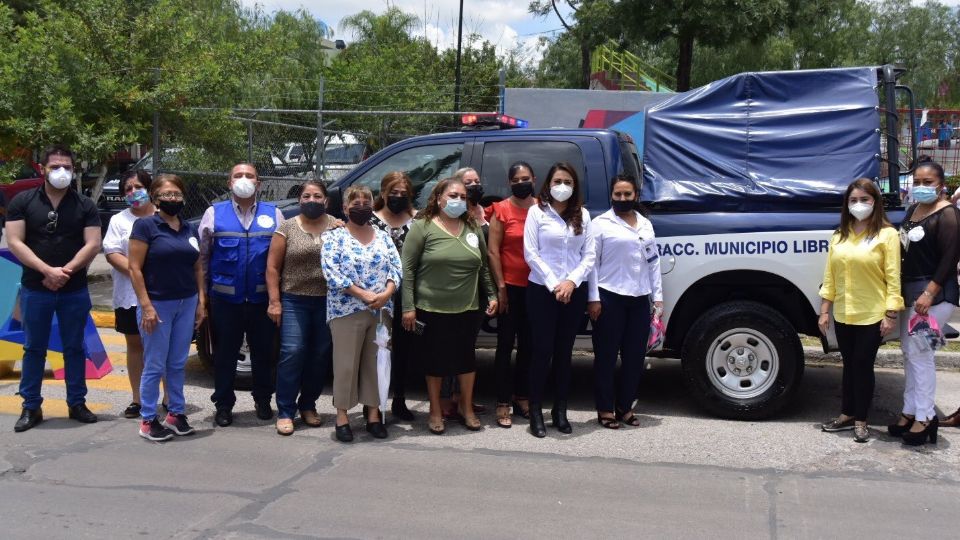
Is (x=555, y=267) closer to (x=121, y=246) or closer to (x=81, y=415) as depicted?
(x=121, y=246)

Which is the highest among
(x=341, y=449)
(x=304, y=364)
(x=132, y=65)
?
(x=132, y=65)

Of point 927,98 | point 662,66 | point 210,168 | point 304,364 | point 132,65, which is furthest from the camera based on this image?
point 927,98

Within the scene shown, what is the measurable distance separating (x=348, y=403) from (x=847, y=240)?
134 inches

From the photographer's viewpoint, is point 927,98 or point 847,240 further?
point 927,98

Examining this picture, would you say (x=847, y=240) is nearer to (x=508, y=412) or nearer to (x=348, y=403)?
(x=508, y=412)

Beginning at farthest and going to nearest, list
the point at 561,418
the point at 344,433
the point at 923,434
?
the point at 561,418 < the point at 344,433 < the point at 923,434

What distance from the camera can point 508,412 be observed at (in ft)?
21.1

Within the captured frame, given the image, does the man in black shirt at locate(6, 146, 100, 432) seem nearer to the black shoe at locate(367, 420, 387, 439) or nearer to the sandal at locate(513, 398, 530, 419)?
the black shoe at locate(367, 420, 387, 439)

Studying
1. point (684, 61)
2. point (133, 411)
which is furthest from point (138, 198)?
point (684, 61)

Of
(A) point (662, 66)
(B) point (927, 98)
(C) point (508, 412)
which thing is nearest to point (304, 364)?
(C) point (508, 412)

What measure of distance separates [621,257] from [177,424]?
3.15 metres

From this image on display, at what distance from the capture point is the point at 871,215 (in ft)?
19.2

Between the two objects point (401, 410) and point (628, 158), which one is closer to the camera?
point (401, 410)

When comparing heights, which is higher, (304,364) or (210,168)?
(210,168)
